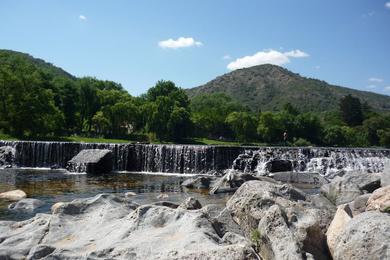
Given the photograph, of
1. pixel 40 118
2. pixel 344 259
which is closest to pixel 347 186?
pixel 344 259

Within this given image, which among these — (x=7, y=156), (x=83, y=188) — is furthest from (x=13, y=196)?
(x=7, y=156)

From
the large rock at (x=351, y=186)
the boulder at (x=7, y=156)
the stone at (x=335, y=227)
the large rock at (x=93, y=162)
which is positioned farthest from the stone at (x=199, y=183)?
the boulder at (x=7, y=156)

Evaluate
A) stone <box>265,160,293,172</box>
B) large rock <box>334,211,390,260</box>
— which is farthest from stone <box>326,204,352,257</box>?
stone <box>265,160,293,172</box>

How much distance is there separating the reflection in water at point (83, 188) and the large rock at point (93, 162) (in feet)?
12.2

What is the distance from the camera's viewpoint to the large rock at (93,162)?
3562cm

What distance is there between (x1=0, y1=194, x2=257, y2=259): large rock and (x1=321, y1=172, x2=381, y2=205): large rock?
9323 mm

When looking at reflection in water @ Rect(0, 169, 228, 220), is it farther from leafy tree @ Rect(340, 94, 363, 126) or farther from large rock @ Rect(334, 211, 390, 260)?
leafy tree @ Rect(340, 94, 363, 126)

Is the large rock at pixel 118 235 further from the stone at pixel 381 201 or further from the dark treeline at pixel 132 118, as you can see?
the dark treeline at pixel 132 118

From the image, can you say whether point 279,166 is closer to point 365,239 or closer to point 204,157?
point 204,157

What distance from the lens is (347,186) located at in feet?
55.9

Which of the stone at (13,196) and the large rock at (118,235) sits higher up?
the large rock at (118,235)

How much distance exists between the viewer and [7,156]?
41.3 metres

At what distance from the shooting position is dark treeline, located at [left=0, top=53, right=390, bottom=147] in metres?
62.1

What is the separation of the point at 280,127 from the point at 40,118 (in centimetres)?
5382
